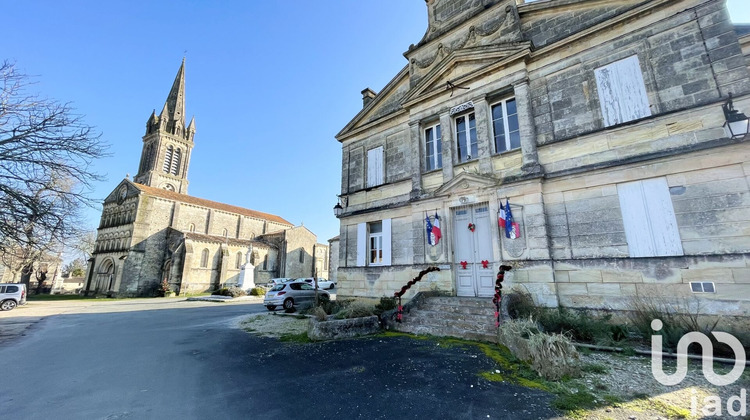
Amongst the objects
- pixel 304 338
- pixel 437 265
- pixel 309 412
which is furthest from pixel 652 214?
pixel 304 338

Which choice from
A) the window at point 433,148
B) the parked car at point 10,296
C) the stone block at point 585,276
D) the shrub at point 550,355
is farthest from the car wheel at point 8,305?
the stone block at point 585,276

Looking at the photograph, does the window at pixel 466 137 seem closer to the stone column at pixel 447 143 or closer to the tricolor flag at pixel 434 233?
the stone column at pixel 447 143

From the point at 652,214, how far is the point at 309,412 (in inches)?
317

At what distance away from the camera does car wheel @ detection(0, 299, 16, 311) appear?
56.0ft

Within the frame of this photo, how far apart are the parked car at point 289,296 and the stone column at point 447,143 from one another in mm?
9327

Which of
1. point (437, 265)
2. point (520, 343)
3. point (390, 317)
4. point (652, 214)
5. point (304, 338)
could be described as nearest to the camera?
point (520, 343)

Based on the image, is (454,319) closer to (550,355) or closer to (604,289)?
(550,355)

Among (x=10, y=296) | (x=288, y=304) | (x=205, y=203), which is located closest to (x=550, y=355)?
(x=288, y=304)

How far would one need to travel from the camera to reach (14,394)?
432 cm

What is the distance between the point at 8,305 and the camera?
56.7ft

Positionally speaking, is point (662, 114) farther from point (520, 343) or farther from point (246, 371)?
point (246, 371)

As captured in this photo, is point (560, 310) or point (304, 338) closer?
point (560, 310)

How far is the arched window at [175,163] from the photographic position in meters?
47.8

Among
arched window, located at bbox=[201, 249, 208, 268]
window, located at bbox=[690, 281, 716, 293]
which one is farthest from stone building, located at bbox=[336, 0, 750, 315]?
arched window, located at bbox=[201, 249, 208, 268]
